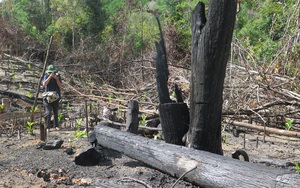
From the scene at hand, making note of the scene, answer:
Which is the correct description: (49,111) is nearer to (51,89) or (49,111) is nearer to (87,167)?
(51,89)

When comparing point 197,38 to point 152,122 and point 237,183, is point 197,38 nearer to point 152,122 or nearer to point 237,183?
point 237,183

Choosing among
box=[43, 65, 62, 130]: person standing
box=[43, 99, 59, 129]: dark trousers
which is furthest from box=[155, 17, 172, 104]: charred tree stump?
box=[43, 99, 59, 129]: dark trousers

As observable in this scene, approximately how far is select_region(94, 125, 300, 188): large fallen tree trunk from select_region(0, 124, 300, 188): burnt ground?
20 cm

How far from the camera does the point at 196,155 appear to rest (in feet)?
14.3

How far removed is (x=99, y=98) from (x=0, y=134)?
4322mm

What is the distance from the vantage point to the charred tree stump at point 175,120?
507 cm

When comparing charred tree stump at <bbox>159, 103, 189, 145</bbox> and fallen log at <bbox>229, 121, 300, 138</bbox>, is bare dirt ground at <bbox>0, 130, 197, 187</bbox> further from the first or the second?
fallen log at <bbox>229, 121, 300, 138</bbox>

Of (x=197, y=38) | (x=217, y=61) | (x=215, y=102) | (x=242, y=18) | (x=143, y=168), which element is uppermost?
(x=242, y=18)

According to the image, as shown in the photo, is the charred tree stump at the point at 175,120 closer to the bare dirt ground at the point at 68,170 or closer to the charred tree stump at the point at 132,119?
the bare dirt ground at the point at 68,170

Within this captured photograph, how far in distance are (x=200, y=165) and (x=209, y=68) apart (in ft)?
3.90

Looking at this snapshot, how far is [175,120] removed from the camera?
5.09 m

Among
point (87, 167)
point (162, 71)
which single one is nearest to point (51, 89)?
point (87, 167)

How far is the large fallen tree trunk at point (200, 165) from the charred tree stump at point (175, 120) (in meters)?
0.21

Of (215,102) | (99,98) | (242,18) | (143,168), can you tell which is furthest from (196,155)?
(242,18)
